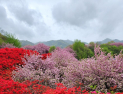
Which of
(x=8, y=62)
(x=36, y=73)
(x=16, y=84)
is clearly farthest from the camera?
(x=8, y=62)

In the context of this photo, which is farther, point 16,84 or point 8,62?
point 8,62

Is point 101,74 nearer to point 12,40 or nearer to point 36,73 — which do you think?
point 36,73

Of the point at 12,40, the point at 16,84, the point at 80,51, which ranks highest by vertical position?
the point at 12,40

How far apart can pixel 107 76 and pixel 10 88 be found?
3.46 m

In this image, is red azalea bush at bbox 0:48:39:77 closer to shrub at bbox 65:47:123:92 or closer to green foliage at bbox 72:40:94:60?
shrub at bbox 65:47:123:92

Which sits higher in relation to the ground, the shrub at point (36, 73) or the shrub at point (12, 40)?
the shrub at point (12, 40)

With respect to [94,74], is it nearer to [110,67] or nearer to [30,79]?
[110,67]

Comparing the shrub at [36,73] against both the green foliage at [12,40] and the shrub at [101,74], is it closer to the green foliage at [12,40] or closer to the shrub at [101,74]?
the shrub at [101,74]

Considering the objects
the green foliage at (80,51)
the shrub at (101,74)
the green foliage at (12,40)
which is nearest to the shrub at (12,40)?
the green foliage at (12,40)

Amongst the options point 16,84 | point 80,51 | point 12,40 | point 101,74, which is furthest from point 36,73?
point 12,40

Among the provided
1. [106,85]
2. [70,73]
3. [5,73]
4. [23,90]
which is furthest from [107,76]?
[5,73]

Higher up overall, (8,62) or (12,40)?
(12,40)

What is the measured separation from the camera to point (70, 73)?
466 centimetres

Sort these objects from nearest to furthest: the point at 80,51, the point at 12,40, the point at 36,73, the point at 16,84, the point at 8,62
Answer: the point at 16,84 → the point at 36,73 → the point at 8,62 → the point at 80,51 → the point at 12,40
